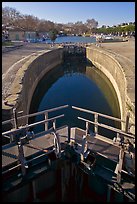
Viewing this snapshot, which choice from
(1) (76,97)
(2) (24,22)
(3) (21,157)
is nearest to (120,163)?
(3) (21,157)

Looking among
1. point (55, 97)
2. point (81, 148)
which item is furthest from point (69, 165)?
point (55, 97)

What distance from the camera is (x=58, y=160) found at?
4.98 meters

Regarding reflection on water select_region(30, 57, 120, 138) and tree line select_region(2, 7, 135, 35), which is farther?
tree line select_region(2, 7, 135, 35)

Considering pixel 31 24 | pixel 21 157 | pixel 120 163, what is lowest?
pixel 120 163

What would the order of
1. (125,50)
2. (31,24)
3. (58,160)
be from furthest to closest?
(31,24)
(125,50)
(58,160)

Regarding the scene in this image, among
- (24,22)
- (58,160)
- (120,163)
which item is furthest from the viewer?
(24,22)

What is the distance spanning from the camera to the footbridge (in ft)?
14.1

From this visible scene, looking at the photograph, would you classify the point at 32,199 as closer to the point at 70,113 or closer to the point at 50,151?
the point at 50,151

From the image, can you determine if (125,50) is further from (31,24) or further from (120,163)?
(31,24)

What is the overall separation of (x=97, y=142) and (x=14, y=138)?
82.1 inches

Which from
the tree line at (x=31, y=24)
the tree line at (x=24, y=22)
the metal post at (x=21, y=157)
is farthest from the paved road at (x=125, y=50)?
the tree line at (x=24, y=22)

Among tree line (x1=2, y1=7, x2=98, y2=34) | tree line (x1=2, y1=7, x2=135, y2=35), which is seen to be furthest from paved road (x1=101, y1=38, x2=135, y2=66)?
tree line (x1=2, y1=7, x2=98, y2=34)

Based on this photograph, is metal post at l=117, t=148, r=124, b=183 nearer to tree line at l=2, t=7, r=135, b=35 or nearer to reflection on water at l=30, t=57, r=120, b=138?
reflection on water at l=30, t=57, r=120, b=138

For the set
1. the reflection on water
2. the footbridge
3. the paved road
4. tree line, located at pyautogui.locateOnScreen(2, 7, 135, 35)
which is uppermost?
tree line, located at pyautogui.locateOnScreen(2, 7, 135, 35)
